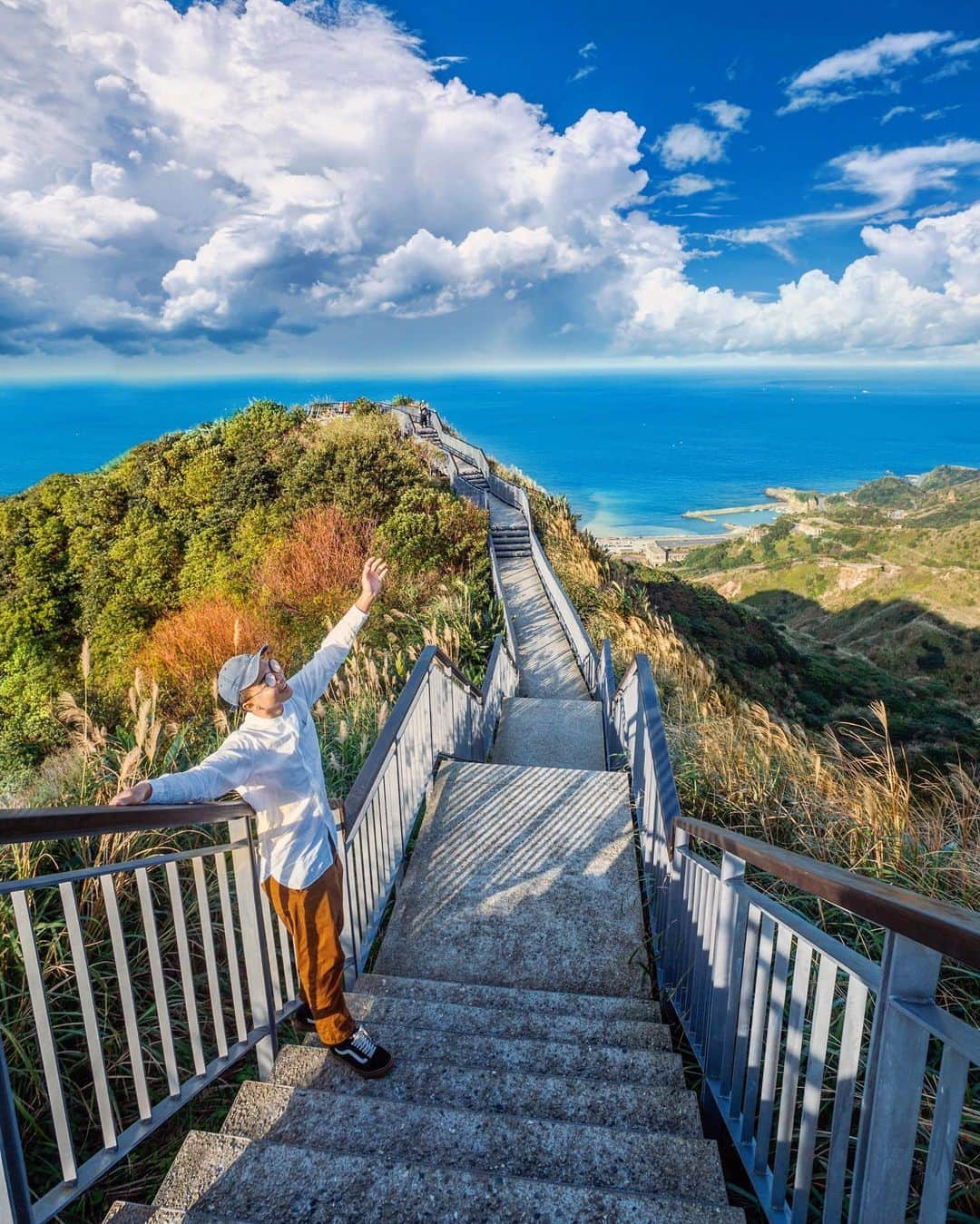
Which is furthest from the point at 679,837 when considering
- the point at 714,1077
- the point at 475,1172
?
the point at 475,1172

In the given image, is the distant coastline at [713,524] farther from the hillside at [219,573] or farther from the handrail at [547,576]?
the hillside at [219,573]

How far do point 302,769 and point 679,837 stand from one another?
5.85 ft

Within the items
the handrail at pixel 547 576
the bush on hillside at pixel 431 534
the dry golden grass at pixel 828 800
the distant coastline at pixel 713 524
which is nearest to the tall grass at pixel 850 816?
the dry golden grass at pixel 828 800

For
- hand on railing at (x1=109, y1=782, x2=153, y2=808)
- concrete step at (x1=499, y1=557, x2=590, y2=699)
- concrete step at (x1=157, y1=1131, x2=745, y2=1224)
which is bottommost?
concrete step at (x1=499, y1=557, x2=590, y2=699)

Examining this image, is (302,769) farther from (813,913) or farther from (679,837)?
(813,913)

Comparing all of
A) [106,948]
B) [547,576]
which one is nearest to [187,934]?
[106,948]

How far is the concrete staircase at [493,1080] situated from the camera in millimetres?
2168

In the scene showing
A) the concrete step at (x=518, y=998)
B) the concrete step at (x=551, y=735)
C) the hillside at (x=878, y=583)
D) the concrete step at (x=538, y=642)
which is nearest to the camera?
the concrete step at (x=518, y=998)

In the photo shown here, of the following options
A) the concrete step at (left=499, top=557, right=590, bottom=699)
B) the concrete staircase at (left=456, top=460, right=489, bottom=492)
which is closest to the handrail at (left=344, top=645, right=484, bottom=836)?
the concrete step at (left=499, top=557, right=590, bottom=699)

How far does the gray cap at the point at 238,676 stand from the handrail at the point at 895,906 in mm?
1983

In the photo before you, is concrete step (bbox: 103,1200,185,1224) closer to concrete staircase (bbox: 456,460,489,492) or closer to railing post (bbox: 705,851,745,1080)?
railing post (bbox: 705,851,745,1080)

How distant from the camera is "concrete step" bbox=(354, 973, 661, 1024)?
3.53m

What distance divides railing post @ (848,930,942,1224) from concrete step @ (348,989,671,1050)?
69.5 inches

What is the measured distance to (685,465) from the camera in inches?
7731
